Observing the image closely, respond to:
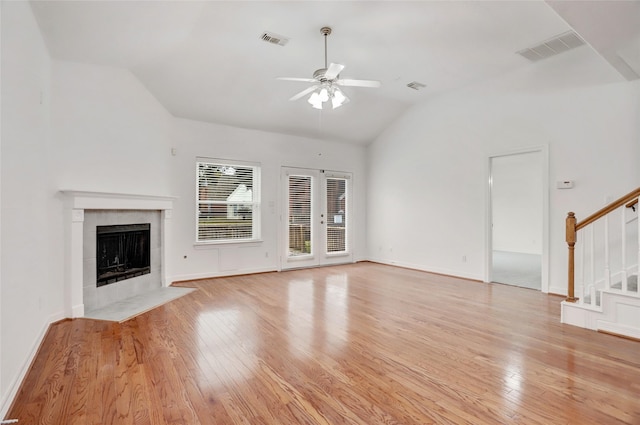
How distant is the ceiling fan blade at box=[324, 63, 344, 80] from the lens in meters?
3.25

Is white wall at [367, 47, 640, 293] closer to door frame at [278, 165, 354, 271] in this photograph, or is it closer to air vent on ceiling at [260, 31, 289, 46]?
door frame at [278, 165, 354, 271]

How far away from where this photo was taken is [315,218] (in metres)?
7.12

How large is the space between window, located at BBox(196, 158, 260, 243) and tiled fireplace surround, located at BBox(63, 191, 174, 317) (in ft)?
3.10

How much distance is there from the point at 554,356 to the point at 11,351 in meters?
4.09

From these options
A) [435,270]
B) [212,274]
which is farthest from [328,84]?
[435,270]

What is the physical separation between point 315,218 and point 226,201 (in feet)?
6.46

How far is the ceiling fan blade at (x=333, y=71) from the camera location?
3249 mm

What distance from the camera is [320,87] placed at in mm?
3709

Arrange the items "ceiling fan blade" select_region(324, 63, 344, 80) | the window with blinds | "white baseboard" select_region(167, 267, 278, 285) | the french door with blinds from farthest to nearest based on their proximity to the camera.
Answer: the window with blinds
the french door with blinds
"white baseboard" select_region(167, 267, 278, 285)
"ceiling fan blade" select_region(324, 63, 344, 80)

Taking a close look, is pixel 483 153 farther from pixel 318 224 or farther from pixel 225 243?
pixel 225 243

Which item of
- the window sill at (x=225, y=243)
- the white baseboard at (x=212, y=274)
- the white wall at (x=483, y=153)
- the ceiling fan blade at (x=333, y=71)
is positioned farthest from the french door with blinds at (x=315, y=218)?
the ceiling fan blade at (x=333, y=71)

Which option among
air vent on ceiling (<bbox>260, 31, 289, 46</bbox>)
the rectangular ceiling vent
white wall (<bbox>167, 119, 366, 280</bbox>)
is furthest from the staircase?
white wall (<bbox>167, 119, 366, 280</bbox>)

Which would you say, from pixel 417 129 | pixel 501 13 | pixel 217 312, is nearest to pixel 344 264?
pixel 417 129

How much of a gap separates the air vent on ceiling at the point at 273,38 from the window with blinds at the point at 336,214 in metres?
3.51
